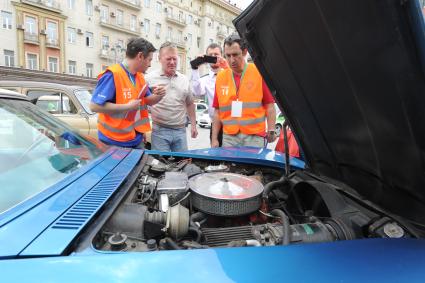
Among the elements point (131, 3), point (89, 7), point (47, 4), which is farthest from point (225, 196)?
point (131, 3)

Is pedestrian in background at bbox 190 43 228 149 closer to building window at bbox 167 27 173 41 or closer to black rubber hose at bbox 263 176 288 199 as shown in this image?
black rubber hose at bbox 263 176 288 199

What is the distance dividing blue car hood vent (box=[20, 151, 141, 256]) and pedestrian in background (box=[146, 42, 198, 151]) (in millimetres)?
2189

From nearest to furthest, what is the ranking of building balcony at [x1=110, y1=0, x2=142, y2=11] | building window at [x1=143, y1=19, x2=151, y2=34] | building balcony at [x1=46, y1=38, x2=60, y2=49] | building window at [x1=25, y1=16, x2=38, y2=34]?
building window at [x1=25, y1=16, x2=38, y2=34] → building balcony at [x1=46, y1=38, x2=60, y2=49] → building balcony at [x1=110, y1=0, x2=142, y2=11] → building window at [x1=143, y1=19, x2=151, y2=34]

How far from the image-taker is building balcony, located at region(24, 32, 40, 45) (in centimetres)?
2248

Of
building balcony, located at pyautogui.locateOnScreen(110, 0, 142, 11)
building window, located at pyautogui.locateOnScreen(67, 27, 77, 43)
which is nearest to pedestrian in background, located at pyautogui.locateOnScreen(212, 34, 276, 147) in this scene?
building window, located at pyautogui.locateOnScreen(67, 27, 77, 43)

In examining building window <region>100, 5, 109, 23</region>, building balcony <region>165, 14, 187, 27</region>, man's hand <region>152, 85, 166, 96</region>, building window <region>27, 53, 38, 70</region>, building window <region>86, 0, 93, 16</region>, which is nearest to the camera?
man's hand <region>152, 85, 166, 96</region>

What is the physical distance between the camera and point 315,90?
1592 millimetres

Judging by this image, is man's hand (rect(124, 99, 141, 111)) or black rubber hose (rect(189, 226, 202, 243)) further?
man's hand (rect(124, 99, 141, 111))

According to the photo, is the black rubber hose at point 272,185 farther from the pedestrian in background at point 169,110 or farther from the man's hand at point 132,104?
the pedestrian in background at point 169,110

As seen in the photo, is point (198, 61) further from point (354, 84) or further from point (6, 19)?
point (6, 19)

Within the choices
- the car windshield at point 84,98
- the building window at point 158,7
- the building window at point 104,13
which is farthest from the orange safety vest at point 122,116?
the building window at point 158,7

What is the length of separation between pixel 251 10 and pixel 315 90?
0.54m

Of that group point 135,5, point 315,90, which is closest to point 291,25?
point 315,90

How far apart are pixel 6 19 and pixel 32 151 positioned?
25.8 meters
